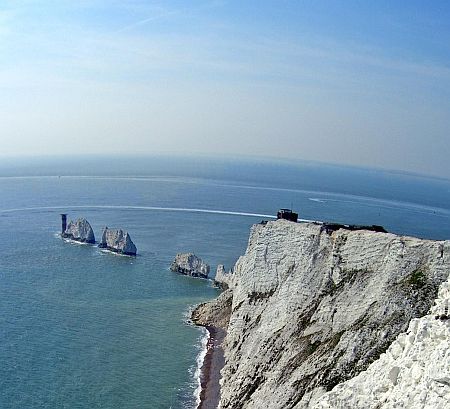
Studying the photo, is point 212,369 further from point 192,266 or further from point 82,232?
point 82,232

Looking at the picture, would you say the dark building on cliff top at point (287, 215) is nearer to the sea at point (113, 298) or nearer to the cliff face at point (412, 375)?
the sea at point (113, 298)

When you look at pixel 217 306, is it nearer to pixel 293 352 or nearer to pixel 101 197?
pixel 293 352

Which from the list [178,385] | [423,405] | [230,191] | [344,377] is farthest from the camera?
[230,191]

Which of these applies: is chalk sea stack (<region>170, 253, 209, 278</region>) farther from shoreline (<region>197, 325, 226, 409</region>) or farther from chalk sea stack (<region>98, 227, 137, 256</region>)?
shoreline (<region>197, 325, 226, 409</region>)

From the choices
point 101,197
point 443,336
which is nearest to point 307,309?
point 443,336

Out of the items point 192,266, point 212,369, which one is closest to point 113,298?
point 192,266

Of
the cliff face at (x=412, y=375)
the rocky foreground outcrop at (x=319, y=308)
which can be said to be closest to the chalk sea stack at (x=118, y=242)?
the rocky foreground outcrop at (x=319, y=308)
